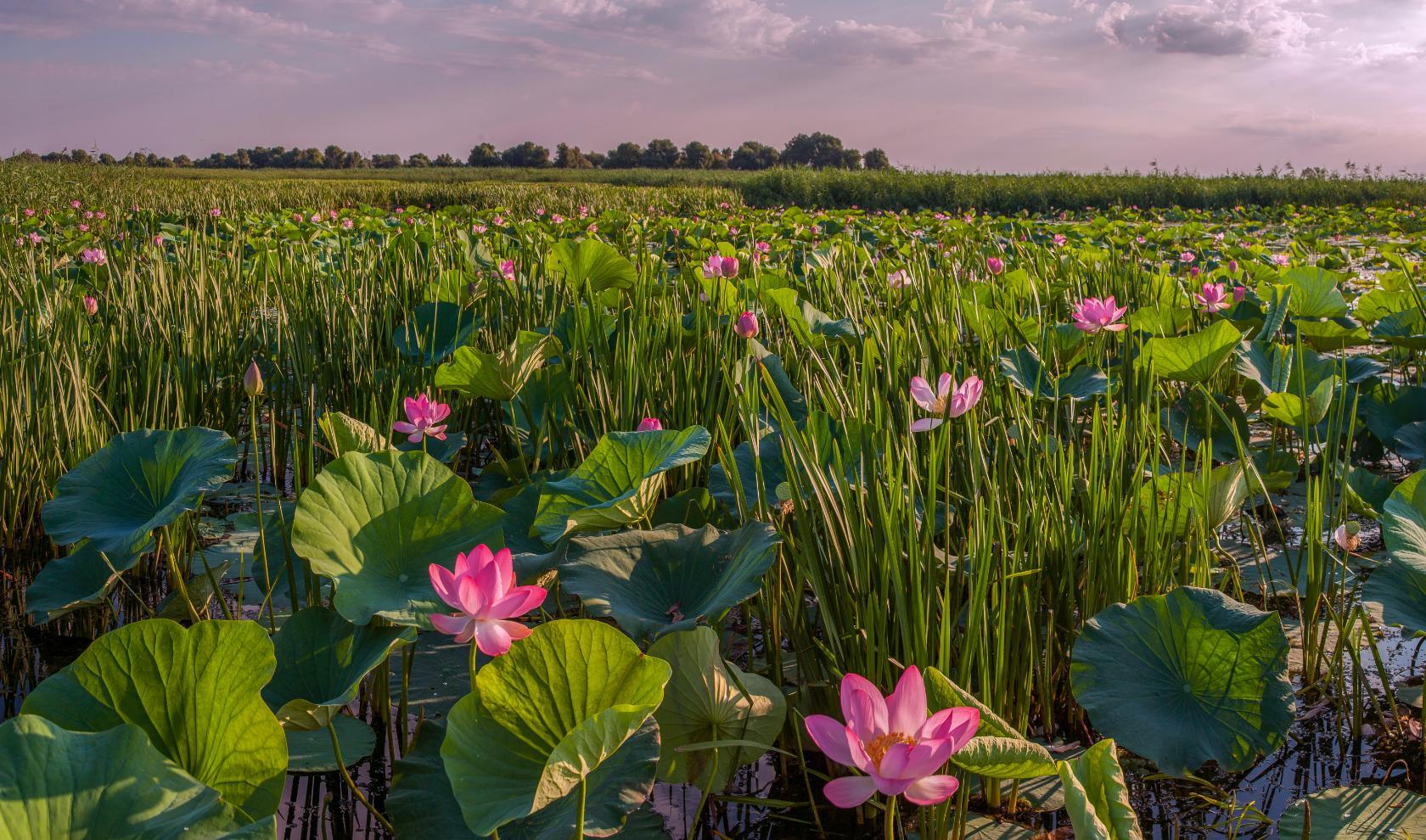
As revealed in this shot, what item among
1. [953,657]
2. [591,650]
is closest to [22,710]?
[591,650]

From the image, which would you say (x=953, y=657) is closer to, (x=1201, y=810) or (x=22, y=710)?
(x=1201, y=810)

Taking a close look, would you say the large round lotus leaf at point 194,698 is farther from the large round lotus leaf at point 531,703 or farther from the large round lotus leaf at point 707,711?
the large round lotus leaf at point 707,711

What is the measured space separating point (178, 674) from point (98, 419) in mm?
1615

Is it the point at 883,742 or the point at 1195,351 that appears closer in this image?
the point at 883,742

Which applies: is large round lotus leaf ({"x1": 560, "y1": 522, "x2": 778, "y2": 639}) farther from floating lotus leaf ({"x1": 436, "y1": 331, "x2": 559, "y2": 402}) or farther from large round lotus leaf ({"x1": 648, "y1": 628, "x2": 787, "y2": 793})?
floating lotus leaf ({"x1": 436, "y1": 331, "x2": 559, "y2": 402})

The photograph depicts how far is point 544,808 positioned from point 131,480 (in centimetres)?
87

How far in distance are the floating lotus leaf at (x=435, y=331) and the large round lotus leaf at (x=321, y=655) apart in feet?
4.22

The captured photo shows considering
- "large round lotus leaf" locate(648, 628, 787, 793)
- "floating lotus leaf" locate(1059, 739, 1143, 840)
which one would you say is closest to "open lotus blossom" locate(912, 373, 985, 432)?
"large round lotus leaf" locate(648, 628, 787, 793)

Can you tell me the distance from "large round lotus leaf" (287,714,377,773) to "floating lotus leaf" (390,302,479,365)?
1287mm

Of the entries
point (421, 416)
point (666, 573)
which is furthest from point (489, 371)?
point (666, 573)

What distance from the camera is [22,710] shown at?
859 mm

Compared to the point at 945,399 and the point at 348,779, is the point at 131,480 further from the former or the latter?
the point at 945,399

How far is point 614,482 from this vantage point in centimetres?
129

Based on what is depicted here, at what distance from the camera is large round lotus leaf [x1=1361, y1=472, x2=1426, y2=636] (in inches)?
43.5
